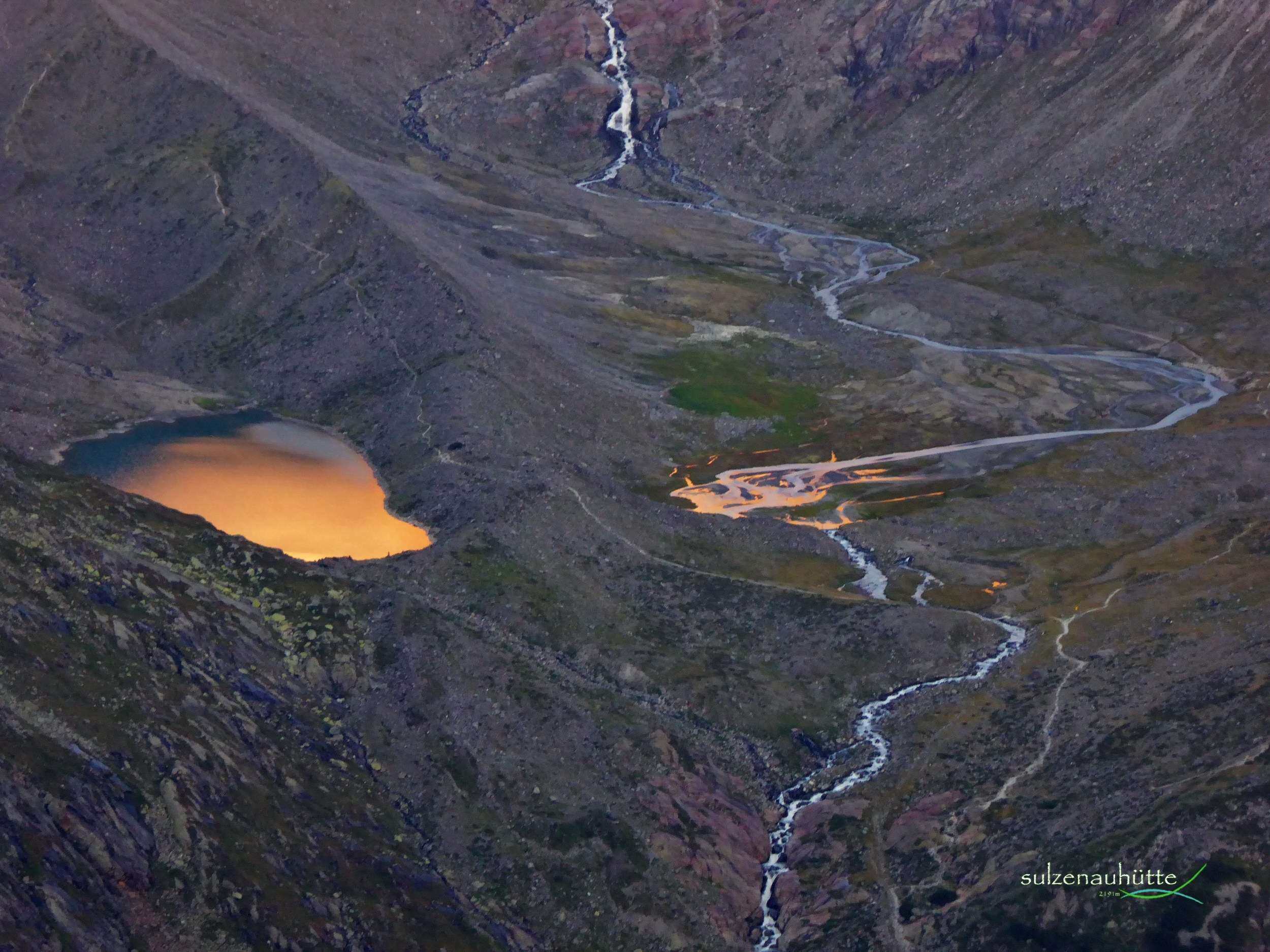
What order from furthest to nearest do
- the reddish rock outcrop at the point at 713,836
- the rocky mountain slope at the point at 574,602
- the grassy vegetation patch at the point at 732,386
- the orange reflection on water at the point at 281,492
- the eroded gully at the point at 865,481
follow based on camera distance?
the grassy vegetation patch at the point at 732,386
the orange reflection on water at the point at 281,492
the eroded gully at the point at 865,481
the reddish rock outcrop at the point at 713,836
the rocky mountain slope at the point at 574,602

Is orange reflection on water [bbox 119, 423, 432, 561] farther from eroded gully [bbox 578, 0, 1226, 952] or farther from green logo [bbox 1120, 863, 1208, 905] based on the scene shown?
green logo [bbox 1120, 863, 1208, 905]

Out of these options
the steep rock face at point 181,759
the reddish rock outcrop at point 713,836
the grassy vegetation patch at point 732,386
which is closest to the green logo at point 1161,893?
the reddish rock outcrop at point 713,836

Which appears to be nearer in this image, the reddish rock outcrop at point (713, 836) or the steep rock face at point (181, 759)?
the steep rock face at point (181, 759)

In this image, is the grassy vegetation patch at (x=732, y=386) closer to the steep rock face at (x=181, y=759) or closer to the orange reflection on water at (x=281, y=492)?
the orange reflection on water at (x=281, y=492)

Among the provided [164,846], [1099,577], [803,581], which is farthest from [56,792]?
[1099,577]

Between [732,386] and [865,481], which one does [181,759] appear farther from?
[732,386]

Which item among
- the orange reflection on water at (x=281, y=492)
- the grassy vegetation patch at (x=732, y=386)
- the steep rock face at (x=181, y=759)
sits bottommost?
the steep rock face at (x=181, y=759)

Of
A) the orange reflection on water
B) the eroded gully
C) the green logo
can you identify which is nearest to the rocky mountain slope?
the green logo
